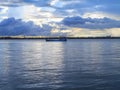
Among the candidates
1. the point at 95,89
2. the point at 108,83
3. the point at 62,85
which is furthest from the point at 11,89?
the point at 108,83

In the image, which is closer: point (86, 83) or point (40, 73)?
point (86, 83)

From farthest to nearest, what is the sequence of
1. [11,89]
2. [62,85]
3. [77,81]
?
[77,81] → [62,85] → [11,89]

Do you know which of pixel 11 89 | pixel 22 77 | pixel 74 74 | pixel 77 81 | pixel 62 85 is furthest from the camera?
pixel 74 74

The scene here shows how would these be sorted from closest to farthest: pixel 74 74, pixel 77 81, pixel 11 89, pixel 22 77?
1. pixel 11 89
2. pixel 77 81
3. pixel 22 77
4. pixel 74 74

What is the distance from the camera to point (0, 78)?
41.8m

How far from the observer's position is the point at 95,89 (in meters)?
34.8

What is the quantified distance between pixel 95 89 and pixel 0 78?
1311 centimetres

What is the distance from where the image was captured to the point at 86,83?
3859 cm

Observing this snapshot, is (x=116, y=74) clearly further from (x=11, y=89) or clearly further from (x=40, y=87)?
(x=11, y=89)

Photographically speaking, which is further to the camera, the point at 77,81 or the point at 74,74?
the point at 74,74

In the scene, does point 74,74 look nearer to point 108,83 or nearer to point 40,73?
point 40,73

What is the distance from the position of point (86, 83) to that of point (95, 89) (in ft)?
12.5

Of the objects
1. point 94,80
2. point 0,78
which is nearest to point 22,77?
point 0,78

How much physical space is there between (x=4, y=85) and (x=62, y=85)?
6389mm
